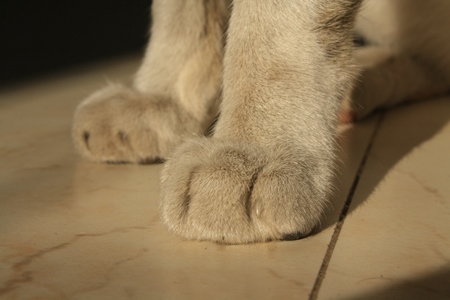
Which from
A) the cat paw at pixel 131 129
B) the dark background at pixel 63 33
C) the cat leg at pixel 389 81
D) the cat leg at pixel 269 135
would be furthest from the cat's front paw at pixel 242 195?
the dark background at pixel 63 33

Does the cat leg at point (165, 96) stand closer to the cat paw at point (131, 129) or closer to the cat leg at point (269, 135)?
the cat paw at point (131, 129)

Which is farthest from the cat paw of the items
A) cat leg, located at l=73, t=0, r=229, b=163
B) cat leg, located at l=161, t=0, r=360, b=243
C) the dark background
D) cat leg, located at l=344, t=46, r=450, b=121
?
the dark background

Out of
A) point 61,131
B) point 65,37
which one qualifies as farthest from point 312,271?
point 65,37

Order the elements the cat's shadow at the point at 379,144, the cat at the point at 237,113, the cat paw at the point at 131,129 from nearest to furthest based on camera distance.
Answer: the cat at the point at 237,113
the cat's shadow at the point at 379,144
the cat paw at the point at 131,129

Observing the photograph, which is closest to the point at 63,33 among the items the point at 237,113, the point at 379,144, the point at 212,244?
the point at 379,144

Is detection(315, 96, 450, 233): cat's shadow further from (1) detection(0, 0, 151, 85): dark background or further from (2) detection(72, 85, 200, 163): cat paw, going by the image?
(1) detection(0, 0, 151, 85): dark background
